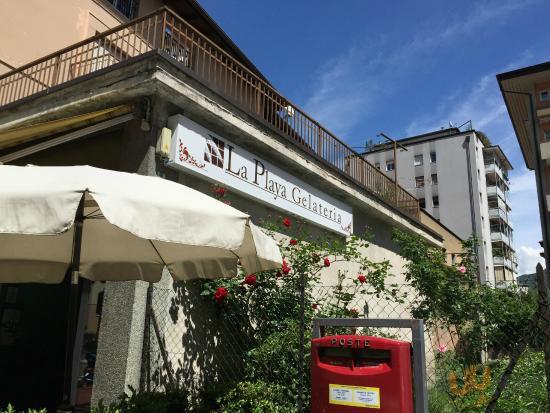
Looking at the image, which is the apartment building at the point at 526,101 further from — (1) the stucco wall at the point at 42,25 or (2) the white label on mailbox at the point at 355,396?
(2) the white label on mailbox at the point at 355,396

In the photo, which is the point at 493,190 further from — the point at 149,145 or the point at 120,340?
the point at 120,340

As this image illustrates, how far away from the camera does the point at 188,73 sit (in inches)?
238

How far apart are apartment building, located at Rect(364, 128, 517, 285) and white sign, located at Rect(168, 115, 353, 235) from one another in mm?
44722

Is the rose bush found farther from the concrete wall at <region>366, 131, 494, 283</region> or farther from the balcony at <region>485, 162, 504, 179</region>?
the balcony at <region>485, 162, 504, 179</region>

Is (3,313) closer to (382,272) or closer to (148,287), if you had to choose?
(148,287)

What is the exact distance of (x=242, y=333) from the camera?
5.94m

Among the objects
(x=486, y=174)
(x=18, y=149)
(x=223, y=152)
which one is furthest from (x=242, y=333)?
(x=486, y=174)

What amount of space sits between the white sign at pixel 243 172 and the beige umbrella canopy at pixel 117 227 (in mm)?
1699

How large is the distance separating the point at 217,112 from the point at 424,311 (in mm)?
4820

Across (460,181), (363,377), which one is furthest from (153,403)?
(460,181)

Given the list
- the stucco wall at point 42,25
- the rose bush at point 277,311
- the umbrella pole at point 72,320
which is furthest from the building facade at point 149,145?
the umbrella pole at point 72,320

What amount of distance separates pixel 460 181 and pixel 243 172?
5035 centimetres

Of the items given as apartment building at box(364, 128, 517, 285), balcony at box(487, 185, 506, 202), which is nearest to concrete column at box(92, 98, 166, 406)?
apartment building at box(364, 128, 517, 285)

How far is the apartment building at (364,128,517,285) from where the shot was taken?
2029 inches
